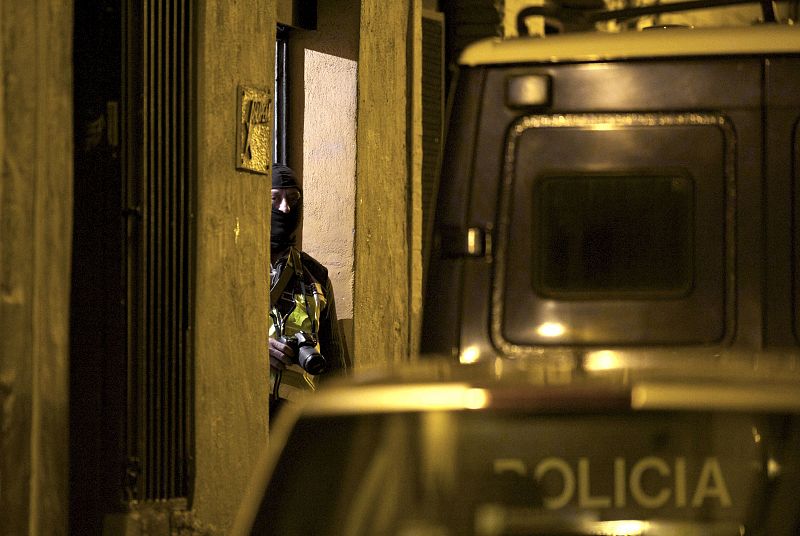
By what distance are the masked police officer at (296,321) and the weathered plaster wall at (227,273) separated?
89mm

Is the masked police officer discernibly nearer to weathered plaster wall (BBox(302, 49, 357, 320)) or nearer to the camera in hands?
the camera in hands

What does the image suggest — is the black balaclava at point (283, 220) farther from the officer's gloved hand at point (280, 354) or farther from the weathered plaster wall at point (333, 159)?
the weathered plaster wall at point (333, 159)

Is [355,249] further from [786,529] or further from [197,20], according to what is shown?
[786,529]

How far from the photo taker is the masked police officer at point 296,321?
9.26 m

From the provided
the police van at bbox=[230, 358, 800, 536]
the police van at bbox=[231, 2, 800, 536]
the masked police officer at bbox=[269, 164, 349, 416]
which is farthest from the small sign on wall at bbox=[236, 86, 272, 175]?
the police van at bbox=[230, 358, 800, 536]

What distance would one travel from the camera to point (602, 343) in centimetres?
659

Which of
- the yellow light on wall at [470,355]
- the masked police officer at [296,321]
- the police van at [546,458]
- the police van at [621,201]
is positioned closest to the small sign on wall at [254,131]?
the masked police officer at [296,321]

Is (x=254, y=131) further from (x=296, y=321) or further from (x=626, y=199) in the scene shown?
(x=626, y=199)

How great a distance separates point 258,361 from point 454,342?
2851 mm

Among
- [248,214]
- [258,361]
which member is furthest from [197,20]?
[258,361]

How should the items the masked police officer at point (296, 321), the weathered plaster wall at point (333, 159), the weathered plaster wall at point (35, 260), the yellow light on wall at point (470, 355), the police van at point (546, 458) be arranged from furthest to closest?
the weathered plaster wall at point (333, 159), the masked police officer at point (296, 321), the weathered plaster wall at point (35, 260), the yellow light on wall at point (470, 355), the police van at point (546, 458)

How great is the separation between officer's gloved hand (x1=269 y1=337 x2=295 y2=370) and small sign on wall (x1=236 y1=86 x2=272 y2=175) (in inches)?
36.3

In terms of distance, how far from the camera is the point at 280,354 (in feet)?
30.8

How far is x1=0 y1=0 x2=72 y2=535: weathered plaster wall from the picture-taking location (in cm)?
748
